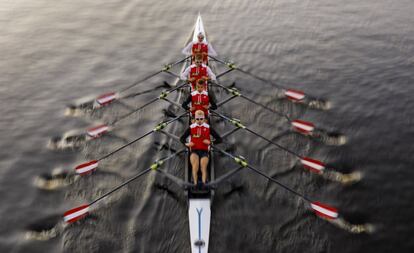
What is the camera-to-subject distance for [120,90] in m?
18.3

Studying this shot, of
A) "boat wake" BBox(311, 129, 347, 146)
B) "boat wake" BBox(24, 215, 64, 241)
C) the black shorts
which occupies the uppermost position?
the black shorts

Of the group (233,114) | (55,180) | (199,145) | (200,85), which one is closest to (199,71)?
(200,85)

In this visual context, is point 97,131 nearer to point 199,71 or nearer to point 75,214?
point 75,214

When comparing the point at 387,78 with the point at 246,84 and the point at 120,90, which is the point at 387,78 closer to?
the point at 246,84

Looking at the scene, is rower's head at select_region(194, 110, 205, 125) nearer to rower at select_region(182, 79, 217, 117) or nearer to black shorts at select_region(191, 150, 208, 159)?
black shorts at select_region(191, 150, 208, 159)

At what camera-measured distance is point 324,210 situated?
10.8 m

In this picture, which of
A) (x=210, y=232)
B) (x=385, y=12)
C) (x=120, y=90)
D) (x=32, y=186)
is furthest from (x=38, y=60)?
(x=385, y=12)

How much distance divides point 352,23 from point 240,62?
10.9 meters

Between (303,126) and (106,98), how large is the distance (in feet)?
33.1

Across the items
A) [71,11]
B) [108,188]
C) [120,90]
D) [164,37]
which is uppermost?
[71,11]

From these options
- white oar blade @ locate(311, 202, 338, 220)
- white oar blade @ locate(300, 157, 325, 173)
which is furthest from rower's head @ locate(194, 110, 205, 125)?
white oar blade @ locate(311, 202, 338, 220)

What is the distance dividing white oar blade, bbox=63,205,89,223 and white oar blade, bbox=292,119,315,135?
9634mm

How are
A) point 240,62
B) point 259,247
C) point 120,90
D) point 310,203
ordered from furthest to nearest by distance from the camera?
1. point 240,62
2. point 120,90
3. point 310,203
4. point 259,247

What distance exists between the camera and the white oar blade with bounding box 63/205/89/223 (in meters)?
10.7
